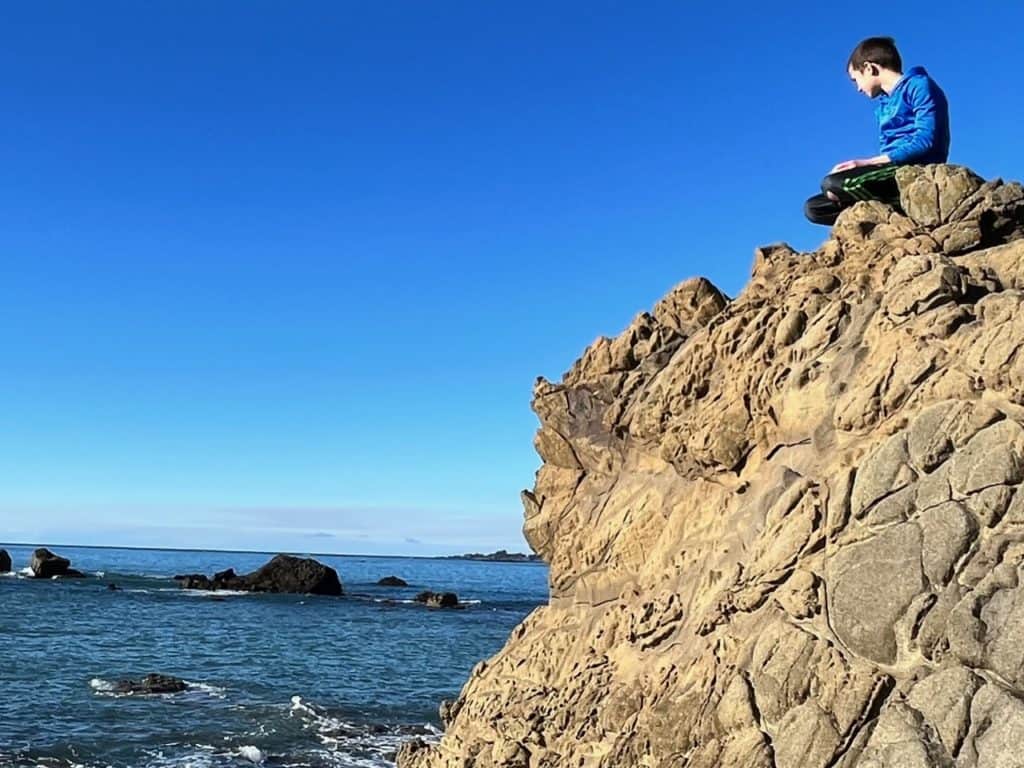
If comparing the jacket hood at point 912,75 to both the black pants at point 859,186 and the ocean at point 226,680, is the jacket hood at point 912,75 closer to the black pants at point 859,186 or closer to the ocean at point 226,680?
the black pants at point 859,186

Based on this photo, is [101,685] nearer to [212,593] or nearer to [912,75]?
[912,75]

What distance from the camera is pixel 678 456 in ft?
36.8

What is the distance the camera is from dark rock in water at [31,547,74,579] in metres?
106

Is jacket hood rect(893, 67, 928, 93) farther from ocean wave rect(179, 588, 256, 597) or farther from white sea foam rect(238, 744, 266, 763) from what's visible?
ocean wave rect(179, 588, 256, 597)

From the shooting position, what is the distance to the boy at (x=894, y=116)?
1041 cm

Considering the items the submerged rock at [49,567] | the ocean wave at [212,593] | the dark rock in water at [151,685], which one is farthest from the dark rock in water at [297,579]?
the dark rock in water at [151,685]

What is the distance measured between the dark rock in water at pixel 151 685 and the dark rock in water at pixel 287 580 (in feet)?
192

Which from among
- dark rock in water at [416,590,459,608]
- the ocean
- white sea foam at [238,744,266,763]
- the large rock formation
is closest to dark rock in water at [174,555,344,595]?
dark rock in water at [416,590,459,608]

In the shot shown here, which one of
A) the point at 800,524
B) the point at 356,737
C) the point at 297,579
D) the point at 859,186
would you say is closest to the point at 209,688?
the point at 356,737

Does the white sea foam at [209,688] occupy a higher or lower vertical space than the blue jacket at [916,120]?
lower

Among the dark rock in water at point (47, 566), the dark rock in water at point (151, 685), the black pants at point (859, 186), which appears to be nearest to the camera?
the black pants at point (859, 186)

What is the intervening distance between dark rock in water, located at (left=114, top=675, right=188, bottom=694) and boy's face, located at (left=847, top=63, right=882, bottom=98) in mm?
28385

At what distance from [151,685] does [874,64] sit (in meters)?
29.1

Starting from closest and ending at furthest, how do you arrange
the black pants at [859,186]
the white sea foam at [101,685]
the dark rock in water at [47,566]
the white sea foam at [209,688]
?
1. the black pants at [859,186]
2. the white sea foam at [101,685]
3. the white sea foam at [209,688]
4. the dark rock in water at [47,566]
